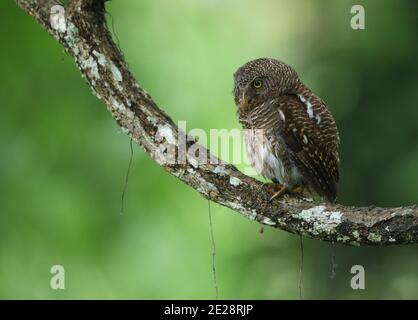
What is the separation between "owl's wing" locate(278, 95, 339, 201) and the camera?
17.2 ft

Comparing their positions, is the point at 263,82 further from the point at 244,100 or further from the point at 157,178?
the point at 157,178

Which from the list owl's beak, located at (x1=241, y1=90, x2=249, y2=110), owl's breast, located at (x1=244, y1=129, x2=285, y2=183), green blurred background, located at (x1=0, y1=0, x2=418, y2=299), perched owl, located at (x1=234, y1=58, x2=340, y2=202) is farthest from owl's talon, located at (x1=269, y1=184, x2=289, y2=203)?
green blurred background, located at (x1=0, y1=0, x2=418, y2=299)

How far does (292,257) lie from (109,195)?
2.00m

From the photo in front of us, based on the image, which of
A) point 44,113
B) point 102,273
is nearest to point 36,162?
point 44,113

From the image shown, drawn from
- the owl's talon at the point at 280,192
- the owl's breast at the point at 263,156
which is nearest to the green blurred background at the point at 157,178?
the owl's breast at the point at 263,156

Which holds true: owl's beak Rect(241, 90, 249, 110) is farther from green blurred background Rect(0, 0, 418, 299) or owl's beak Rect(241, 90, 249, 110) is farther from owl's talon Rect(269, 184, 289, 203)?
green blurred background Rect(0, 0, 418, 299)

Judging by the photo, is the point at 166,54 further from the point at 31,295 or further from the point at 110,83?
the point at 110,83

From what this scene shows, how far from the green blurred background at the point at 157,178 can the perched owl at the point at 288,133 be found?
240 cm

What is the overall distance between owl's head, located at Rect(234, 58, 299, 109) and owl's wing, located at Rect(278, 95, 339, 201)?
0.19 m

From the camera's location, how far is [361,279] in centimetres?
759

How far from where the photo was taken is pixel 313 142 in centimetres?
527

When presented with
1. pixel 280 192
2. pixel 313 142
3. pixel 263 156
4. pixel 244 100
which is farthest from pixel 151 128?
pixel 313 142

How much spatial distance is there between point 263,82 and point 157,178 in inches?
108
